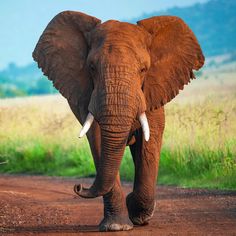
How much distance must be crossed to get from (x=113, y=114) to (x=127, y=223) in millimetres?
1597

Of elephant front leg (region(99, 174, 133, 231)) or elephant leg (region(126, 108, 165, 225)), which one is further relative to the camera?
elephant leg (region(126, 108, 165, 225))

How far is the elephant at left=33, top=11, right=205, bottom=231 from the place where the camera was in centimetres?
933

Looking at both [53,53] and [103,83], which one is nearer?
[103,83]

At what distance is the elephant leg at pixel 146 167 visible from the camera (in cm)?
1056

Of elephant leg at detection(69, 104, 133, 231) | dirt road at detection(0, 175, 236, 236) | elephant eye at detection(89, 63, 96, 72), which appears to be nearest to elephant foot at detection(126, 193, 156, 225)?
dirt road at detection(0, 175, 236, 236)

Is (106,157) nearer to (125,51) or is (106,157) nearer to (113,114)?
(113,114)

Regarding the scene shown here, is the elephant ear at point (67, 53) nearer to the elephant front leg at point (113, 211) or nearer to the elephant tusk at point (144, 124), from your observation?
the elephant tusk at point (144, 124)

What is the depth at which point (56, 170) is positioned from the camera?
64.2 ft

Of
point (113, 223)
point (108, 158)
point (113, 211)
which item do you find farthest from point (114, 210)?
point (108, 158)

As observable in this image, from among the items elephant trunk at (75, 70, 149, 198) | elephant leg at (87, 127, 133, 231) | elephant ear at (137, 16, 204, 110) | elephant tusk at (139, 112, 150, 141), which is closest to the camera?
elephant trunk at (75, 70, 149, 198)

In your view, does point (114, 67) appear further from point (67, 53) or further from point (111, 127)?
point (67, 53)

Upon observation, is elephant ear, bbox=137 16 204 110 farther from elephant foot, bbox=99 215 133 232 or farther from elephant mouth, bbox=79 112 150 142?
elephant foot, bbox=99 215 133 232

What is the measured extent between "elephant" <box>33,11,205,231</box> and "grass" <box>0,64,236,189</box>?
2498 millimetres

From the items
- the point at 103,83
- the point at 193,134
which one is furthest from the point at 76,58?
the point at 193,134
